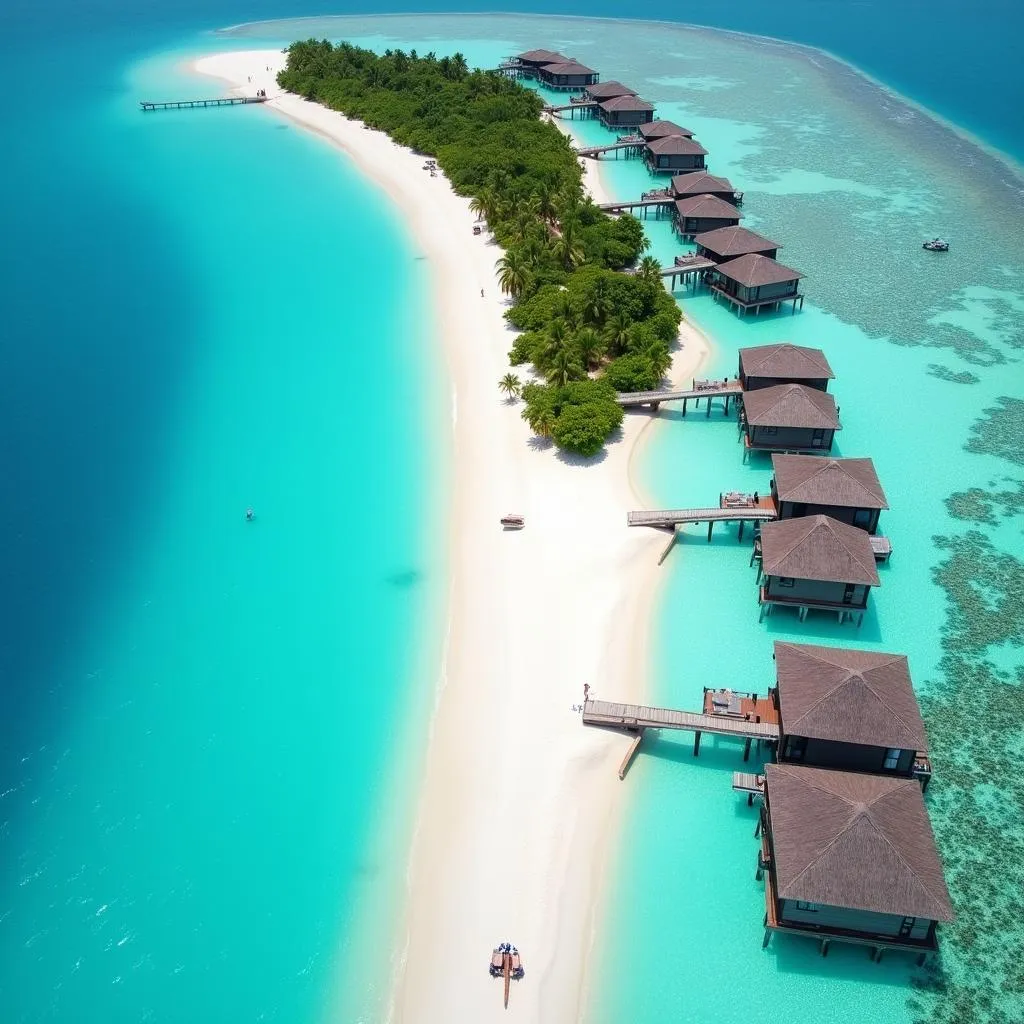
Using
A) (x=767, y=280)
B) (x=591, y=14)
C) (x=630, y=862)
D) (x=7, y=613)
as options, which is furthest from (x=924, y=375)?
(x=591, y=14)

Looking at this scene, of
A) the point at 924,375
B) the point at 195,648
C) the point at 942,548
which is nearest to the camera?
the point at 195,648

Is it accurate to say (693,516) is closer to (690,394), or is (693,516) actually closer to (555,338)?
(690,394)

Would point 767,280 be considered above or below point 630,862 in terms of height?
above

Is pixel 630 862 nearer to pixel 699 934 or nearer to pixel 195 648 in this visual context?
pixel 699 934

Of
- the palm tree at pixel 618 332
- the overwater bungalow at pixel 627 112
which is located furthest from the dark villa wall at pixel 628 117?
the palm tree at pixel 618 332

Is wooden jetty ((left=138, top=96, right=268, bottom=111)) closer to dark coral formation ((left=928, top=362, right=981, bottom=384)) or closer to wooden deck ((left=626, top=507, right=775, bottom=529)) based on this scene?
dark coral formation ((left=928, top=362, right=981, bottom=384))

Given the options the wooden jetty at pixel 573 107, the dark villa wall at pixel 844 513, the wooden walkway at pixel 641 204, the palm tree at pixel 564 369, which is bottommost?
the dark villa wall at pixel 844 513

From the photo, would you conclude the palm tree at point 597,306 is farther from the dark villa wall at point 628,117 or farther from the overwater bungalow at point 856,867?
the dark villa wall at point 628,117
